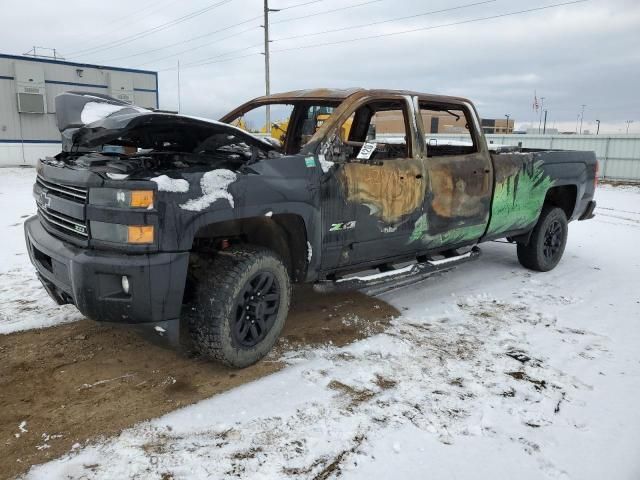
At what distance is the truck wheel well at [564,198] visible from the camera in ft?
20.4

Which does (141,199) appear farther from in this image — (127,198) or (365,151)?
(365,151)

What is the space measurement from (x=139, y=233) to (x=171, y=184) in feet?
1.03

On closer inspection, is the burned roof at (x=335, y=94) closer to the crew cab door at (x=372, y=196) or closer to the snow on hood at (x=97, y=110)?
the crew cab door at (x=372, y=196)

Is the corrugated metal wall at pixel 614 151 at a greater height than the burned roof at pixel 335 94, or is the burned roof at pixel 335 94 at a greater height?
the burned roof at pixel 335 94

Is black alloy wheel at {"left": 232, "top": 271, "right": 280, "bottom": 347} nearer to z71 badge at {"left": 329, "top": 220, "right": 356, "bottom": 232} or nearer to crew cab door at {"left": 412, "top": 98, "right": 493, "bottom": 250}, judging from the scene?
z71 badge at {"left": 329, "top": 220, "right": 356, "bottom": 232}

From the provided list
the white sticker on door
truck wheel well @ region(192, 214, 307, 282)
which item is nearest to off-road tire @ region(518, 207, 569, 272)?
the white sticker on door

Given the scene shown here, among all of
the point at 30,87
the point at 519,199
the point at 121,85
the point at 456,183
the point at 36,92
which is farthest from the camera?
the point at 121,85

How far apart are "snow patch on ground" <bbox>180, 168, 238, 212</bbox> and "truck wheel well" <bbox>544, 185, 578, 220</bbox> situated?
450cm

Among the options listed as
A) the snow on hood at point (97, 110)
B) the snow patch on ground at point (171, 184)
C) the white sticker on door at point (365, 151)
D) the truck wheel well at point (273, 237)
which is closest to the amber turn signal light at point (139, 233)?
the snow patch on ground at point (171, 184)

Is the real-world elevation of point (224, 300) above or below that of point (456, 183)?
below

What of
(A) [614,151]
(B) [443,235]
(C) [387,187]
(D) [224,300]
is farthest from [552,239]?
(A) [614,151]

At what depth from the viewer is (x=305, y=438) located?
2.65m

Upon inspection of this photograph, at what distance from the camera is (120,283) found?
2797mm

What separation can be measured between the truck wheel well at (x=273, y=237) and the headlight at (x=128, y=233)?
0.52 meters
